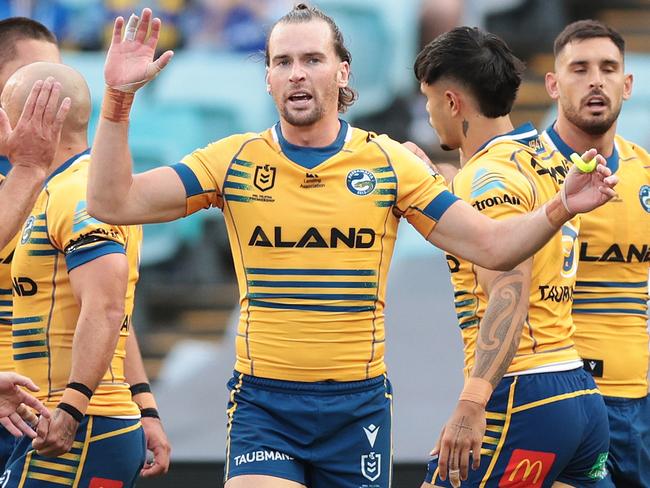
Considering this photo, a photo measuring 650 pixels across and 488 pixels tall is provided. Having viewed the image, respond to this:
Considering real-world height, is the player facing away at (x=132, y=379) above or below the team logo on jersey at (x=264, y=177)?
below

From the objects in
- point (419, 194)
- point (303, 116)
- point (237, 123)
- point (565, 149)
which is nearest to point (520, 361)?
point (419, 194)

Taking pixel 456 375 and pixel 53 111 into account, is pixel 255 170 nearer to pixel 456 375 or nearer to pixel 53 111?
pixel 53 111

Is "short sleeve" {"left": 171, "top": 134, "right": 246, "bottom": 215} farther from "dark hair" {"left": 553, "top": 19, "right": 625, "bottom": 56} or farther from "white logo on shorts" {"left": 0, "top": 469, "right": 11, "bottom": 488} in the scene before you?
"dark hair" {"left": 553, "top": 19, "right": 625, "bottom": 56}

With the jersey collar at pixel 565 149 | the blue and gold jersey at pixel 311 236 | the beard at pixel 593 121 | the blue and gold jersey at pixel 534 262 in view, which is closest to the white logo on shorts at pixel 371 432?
the blue and gold jersey at pixel 311 236

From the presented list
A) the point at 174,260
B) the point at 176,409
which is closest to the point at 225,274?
the point at 174,260

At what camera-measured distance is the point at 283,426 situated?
4312 millimetres

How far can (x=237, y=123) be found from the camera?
29.8 feet

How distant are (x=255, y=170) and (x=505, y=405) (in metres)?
1.22

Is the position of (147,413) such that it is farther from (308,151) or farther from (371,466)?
(308,151)

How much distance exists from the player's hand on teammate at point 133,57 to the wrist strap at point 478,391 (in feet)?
4.88

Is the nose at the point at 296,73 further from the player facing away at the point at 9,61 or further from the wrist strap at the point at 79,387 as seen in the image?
the player facing away at the point at 9,61

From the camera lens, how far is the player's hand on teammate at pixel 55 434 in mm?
4324

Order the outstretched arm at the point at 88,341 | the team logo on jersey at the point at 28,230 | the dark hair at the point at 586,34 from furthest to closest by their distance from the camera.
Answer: the dark hair at the point at 586,34, the team logo on jersey at the point at 28,230, the outstretched arm at the point at 88,341

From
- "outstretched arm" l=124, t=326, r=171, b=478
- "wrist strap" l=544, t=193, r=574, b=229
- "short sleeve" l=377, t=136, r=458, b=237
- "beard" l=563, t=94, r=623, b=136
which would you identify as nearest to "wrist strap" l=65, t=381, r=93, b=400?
"outstretched arm" l=124, t=326, r=171, b=478
